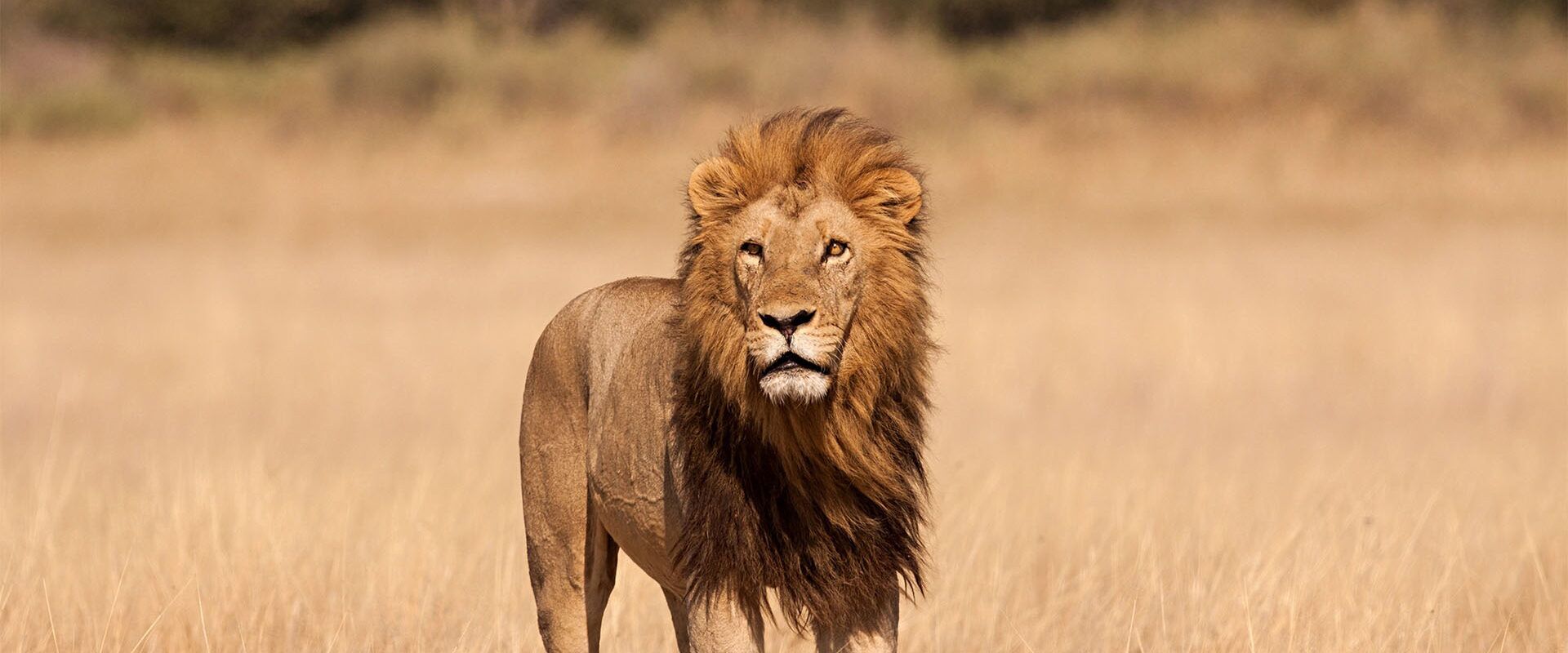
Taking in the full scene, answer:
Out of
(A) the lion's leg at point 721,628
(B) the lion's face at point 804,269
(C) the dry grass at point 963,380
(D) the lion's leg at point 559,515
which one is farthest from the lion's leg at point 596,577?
(B) the lion's face at point 804,269

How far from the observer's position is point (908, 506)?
4520 millimetres

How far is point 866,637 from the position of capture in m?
4.51

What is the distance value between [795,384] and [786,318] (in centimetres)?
15

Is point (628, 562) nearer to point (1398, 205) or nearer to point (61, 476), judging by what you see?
point (61, 476)

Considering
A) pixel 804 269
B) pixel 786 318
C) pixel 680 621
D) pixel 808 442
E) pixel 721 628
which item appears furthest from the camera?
pixel 680 621

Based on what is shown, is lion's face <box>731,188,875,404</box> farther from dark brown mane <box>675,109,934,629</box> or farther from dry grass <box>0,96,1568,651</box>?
dry grass <box>0,96,1568,651</box>

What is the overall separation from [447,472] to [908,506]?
5.37m

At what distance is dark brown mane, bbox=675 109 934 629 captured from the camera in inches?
166

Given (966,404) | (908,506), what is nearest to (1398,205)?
(966,404)

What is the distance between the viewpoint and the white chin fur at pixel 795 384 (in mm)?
3971

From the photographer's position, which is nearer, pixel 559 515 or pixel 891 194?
pixel 891 194

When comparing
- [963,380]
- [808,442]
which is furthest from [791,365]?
[963,380]

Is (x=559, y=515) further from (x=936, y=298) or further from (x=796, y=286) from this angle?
(x=936, y=298)

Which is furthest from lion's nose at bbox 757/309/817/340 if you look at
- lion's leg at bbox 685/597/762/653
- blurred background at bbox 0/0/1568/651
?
blurred background at bbox 0/0/1568/651
